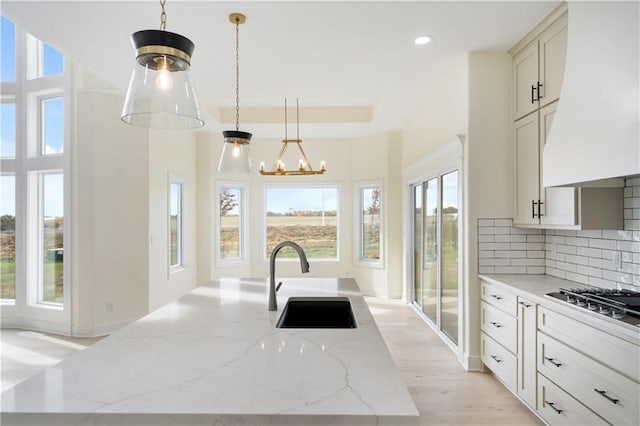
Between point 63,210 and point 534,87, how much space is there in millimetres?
5004

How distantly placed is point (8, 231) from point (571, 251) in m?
6.36

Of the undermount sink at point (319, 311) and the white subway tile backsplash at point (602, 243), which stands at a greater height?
the white subway tile backsplash at point (602, 243)

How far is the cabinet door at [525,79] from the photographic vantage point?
290cm

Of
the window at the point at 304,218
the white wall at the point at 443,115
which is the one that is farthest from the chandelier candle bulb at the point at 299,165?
the white wall at the point at 443,115

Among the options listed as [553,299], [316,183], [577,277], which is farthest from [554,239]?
[316,183]

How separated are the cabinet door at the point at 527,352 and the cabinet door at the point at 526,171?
0.72 meters

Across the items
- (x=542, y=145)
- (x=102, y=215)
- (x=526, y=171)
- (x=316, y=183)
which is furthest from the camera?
(x=316, y=183)

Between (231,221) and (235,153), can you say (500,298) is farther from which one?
(231,221)

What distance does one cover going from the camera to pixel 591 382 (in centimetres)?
190

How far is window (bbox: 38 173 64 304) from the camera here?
15.2 feet

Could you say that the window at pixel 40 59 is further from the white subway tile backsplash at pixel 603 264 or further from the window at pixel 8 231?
the white subway tile backsplash at pixel 603 264

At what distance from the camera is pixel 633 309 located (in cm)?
176

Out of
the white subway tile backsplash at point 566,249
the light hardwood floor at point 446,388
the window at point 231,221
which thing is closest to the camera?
the light hardwood floor at point 446,388

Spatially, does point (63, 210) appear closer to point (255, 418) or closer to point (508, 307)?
point (255, 418)
